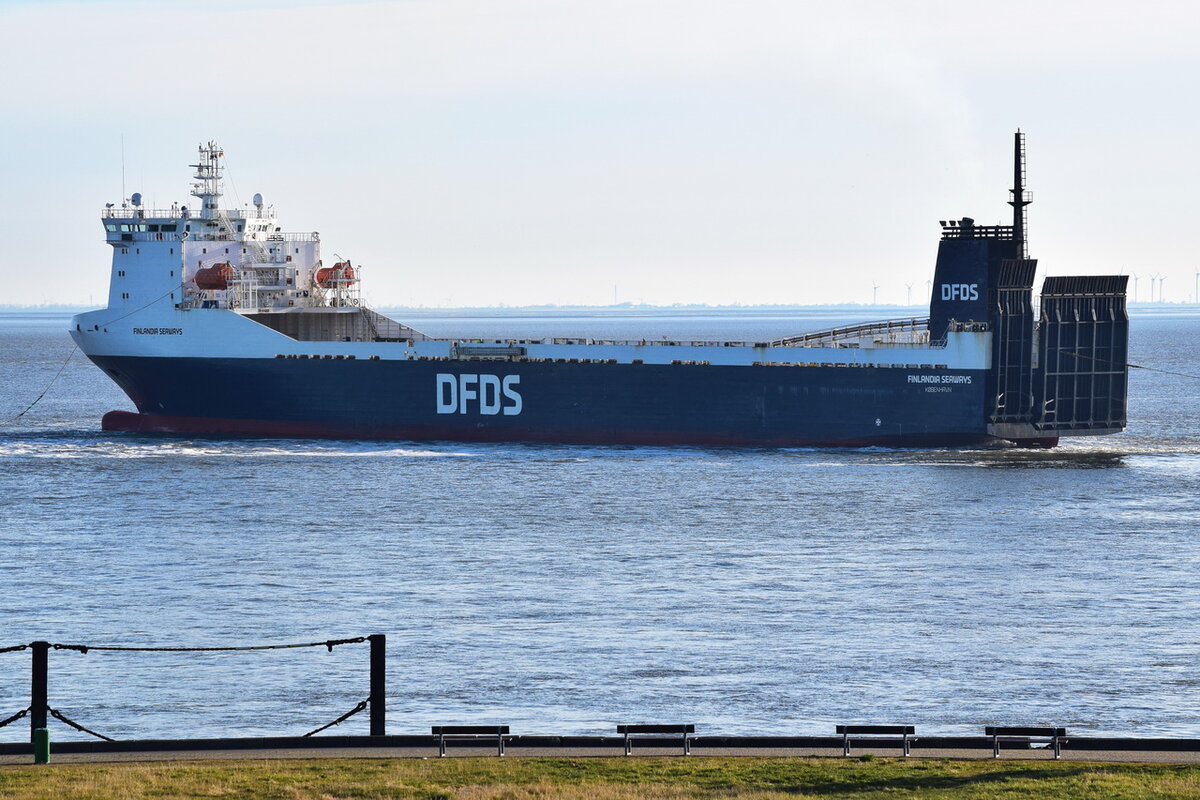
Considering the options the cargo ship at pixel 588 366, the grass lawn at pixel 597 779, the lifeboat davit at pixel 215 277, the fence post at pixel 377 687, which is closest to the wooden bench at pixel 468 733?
the grass lawn at pixel 597 779

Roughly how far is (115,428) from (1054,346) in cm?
4304

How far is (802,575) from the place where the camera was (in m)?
41.6

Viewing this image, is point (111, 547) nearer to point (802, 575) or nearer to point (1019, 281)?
point (802, 575)

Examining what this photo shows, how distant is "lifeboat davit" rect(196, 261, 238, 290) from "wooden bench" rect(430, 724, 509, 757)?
179ft

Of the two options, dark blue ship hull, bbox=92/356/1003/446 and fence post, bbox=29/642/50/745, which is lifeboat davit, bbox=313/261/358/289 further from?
fence post, bbox=29/642/50/745

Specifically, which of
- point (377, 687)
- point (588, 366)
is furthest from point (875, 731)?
point (588, 366)

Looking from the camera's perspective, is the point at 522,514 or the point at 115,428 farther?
the point at 115,428

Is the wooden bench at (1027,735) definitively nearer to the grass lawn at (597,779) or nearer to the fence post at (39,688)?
the grass lawn at (597,779)

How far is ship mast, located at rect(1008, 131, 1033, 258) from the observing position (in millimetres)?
68000

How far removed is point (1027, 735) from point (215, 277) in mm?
57881

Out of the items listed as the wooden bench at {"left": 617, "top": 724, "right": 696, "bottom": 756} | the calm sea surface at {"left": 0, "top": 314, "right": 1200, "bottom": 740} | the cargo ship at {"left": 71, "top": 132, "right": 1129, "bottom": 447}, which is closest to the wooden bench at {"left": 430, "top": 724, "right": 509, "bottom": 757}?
the wooden bench at {"left": 617, "top": 724, "right": 696, "bottom": 756}

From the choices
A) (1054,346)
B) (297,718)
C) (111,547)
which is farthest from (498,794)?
(1054,346)

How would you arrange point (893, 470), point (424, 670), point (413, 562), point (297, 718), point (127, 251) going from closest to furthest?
point (297, 718) → point (424, 670) → point (413, 562) → point (893, 470) → point (127, 251)

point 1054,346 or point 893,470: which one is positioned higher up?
point 1054,346
